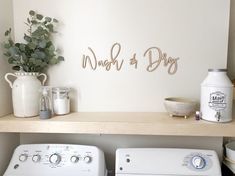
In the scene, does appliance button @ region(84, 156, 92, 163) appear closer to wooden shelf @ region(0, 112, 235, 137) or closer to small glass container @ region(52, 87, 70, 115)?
wooden shelf @ region(0, 112, 235, 137)

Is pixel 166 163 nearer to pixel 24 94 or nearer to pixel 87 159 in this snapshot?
pixel 87 159

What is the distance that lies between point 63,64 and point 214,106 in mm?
811

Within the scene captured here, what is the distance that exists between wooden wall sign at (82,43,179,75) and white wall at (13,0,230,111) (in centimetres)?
2

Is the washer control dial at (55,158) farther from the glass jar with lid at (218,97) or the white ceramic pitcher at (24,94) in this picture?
the glass jar with lid at (218,97)

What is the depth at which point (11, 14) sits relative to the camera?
3.83ft

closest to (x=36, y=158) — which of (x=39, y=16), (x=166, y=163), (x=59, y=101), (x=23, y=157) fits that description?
(x=23, y=157)

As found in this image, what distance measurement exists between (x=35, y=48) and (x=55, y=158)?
56 cm

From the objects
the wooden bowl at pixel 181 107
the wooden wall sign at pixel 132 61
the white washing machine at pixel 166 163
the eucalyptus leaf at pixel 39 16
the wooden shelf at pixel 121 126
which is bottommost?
the white washing machine at pixel 166 163

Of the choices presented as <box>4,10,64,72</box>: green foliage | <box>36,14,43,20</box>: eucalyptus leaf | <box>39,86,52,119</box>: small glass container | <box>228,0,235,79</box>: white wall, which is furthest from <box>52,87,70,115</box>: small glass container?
<box>228,0,235,79</box>: white wall

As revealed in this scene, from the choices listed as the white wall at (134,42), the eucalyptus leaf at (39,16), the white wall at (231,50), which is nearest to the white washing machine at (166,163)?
the white wall at (134,42)

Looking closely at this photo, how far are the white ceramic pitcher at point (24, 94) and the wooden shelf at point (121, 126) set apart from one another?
1.8 inches

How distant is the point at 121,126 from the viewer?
96 cm

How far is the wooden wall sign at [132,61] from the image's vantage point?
1.15 m

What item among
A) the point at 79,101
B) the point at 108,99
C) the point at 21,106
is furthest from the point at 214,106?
the point at 21,106
